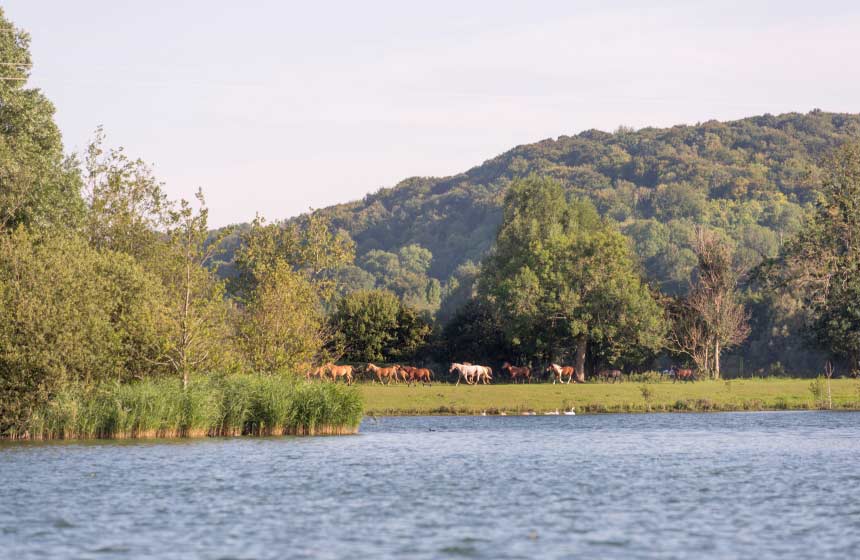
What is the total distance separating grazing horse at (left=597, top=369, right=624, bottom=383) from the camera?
284 feet

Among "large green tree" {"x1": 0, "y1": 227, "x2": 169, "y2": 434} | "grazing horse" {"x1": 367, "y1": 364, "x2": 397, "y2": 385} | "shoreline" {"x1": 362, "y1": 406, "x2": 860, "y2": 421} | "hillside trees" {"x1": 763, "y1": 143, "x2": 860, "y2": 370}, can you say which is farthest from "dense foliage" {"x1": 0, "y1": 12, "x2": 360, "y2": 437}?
"hillside trees" {"x1": 763, "y1": 143, "x2": 860, "y2": 370}

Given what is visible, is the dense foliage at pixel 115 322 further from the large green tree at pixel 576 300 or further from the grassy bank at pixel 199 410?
the large green tree at pixel 576 300

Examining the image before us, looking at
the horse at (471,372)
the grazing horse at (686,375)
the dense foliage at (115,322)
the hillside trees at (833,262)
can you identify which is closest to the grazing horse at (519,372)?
the horse at (471,372)

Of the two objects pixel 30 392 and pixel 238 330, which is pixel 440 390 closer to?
pixel 238 330

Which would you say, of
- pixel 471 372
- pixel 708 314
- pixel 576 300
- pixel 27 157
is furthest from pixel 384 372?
pixel 27 157

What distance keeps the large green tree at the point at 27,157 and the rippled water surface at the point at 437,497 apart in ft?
65.2

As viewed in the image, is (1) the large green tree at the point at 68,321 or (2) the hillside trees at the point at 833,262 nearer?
(1) the large green tree at the point at 68,321

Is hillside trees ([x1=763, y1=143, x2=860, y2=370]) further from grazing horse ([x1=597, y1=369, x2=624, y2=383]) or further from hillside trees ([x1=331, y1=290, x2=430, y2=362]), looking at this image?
hillside trees ([x1=331, y1=290, x2=430, y2=362])

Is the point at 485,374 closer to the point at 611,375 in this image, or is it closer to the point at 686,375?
the point at 611,375

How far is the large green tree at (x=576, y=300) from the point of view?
86688 millimetres

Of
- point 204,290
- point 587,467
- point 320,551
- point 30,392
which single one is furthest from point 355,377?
point 320,551

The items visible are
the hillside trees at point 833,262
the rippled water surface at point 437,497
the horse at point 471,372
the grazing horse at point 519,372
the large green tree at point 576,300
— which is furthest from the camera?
the grazing horse at point 519,372

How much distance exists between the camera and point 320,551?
23.6 meters

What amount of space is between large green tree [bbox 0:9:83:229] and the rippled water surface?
19.9 m
